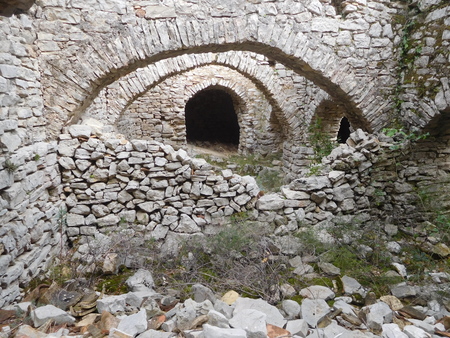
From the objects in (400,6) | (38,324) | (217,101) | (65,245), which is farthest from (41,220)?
(217,101)

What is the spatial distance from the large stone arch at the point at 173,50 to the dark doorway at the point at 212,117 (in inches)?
279

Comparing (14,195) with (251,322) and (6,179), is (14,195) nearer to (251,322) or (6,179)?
(6,179)

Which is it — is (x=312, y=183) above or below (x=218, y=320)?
above

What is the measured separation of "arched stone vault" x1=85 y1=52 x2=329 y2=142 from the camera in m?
6.37

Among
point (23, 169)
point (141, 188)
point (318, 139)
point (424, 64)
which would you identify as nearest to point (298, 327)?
point (141, 188)

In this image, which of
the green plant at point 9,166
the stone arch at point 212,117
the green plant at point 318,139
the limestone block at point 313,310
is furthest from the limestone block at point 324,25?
the stone arch at point 212,117

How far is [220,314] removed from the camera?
2252 mm

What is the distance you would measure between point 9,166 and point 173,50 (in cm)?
217

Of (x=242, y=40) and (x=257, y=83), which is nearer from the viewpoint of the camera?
(x=242, y=40)

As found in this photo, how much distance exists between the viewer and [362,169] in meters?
4.50

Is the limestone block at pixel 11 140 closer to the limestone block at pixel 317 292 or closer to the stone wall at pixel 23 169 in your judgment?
the stone wall at pixel 23 169

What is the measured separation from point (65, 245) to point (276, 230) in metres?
2.65

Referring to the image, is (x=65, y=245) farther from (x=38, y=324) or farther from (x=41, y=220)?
(x=38, y=324)

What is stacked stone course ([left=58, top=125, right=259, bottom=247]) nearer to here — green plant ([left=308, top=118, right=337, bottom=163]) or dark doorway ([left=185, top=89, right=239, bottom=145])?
green plant ([left=308, top=118, right=337, bottom=163])
